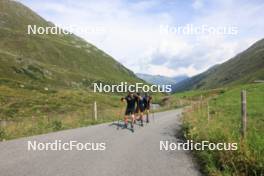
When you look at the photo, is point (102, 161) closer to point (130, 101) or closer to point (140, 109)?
point (130, 101)

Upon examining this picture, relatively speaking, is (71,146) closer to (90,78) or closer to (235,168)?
(235,168)

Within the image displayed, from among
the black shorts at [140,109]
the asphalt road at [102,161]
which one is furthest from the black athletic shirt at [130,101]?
the asphalt road at [102,161]

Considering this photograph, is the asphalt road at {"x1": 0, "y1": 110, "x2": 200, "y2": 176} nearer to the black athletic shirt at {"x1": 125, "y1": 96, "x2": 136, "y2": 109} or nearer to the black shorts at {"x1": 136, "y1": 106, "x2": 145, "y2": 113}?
the black athletic shirt at {"x1": 125, "y1": 96, "x2": 136, "y2": 109}

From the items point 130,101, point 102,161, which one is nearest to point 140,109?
point 130,101

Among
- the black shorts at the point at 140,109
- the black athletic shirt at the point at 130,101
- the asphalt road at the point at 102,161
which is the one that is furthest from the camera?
the black shorts at the point at 140,109

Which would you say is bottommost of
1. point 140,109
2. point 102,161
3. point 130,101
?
point 102,161

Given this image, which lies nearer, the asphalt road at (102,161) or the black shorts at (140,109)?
the asphalt road at (102,161)

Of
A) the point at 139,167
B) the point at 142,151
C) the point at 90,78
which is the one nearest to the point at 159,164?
the point at 139,167

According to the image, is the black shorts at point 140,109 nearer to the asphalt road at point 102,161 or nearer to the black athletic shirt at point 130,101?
the black athletic shirt at point 130,101

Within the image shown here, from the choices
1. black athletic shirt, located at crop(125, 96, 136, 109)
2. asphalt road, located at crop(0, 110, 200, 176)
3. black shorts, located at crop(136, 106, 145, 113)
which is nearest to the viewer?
asphalt road, located at crop(0, 110, 200, 176)

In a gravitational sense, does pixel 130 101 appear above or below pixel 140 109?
above

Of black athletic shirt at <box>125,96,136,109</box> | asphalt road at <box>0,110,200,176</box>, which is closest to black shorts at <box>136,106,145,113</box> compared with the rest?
black athletic shirt at <box>125,96,136,109</box>

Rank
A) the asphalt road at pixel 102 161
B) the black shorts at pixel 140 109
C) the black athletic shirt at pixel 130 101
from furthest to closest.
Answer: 1. the black shorts at pixel 140 109
2. the black athletic shirt at pixel 130 101
3. the asphalt road at pixel 102 161

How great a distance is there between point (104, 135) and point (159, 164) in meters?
7.69
